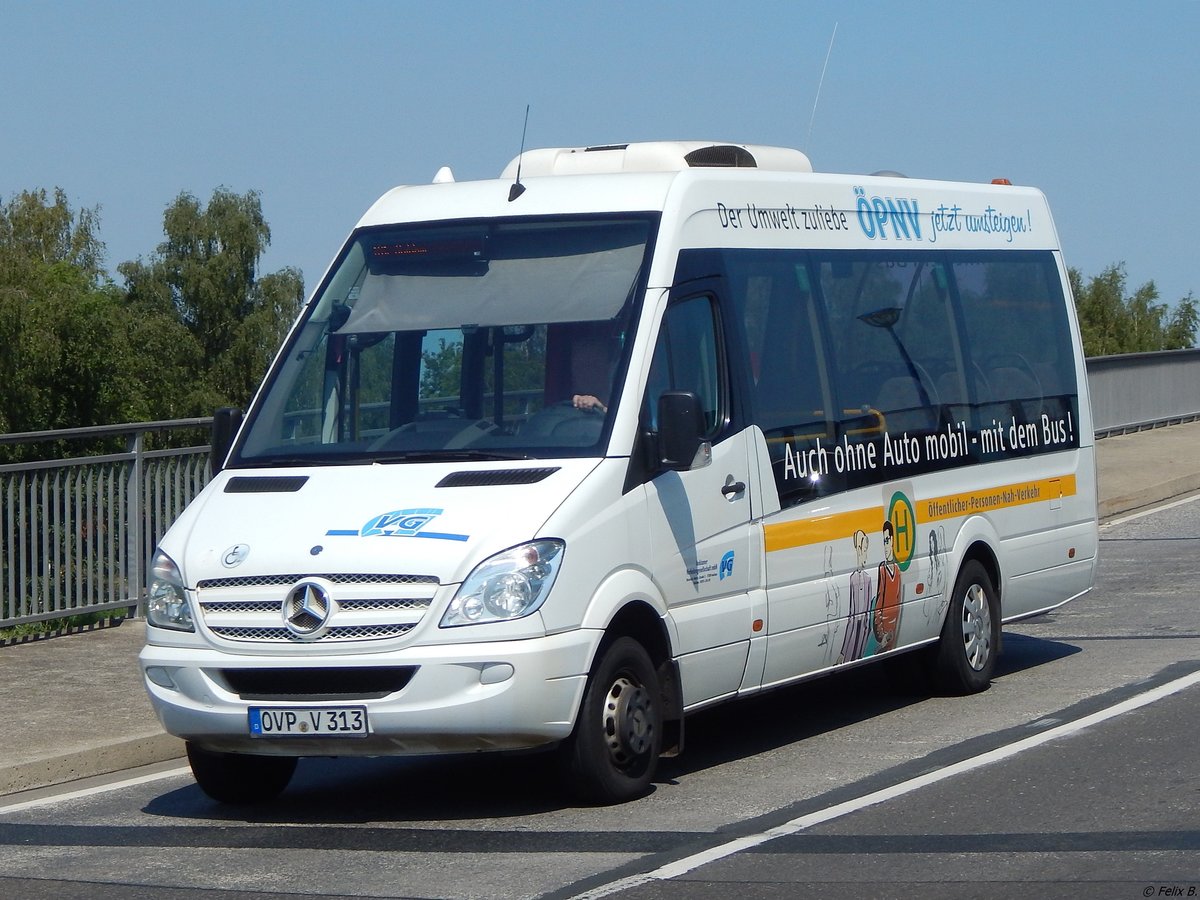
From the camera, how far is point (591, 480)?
7.52 meters

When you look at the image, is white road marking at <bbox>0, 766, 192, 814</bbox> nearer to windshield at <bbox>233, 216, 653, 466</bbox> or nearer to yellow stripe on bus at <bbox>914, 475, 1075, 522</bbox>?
windshield at <bbox>233, 216, 653, 466</bbox>

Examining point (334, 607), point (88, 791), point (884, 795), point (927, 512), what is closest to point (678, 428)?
point (334, 607)

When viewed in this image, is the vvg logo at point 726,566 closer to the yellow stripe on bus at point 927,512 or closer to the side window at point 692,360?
the yellow stripe on bus at point 927,512

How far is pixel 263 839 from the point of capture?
7.40 meters

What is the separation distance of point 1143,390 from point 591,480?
22.5m

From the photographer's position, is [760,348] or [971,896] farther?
[760,348]

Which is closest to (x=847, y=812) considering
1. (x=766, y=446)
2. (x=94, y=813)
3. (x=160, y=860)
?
(x=766, y=446)

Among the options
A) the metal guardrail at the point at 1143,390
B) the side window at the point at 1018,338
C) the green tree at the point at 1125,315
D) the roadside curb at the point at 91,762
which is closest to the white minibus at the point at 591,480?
the side window at the point at 1018,338

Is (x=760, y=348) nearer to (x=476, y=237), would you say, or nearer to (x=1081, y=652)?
(x=476, y=237)

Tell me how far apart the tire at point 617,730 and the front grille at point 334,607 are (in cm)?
82

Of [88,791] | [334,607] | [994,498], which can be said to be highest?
[994,498]

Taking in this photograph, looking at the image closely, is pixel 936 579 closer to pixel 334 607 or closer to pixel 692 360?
pixel 692 360

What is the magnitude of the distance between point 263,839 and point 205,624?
0.88 meters

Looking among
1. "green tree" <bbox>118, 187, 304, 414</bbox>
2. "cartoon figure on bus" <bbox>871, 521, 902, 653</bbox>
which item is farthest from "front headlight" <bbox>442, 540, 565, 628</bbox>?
"green tree" <bbox>118, 187, 304, 414</bbox>
